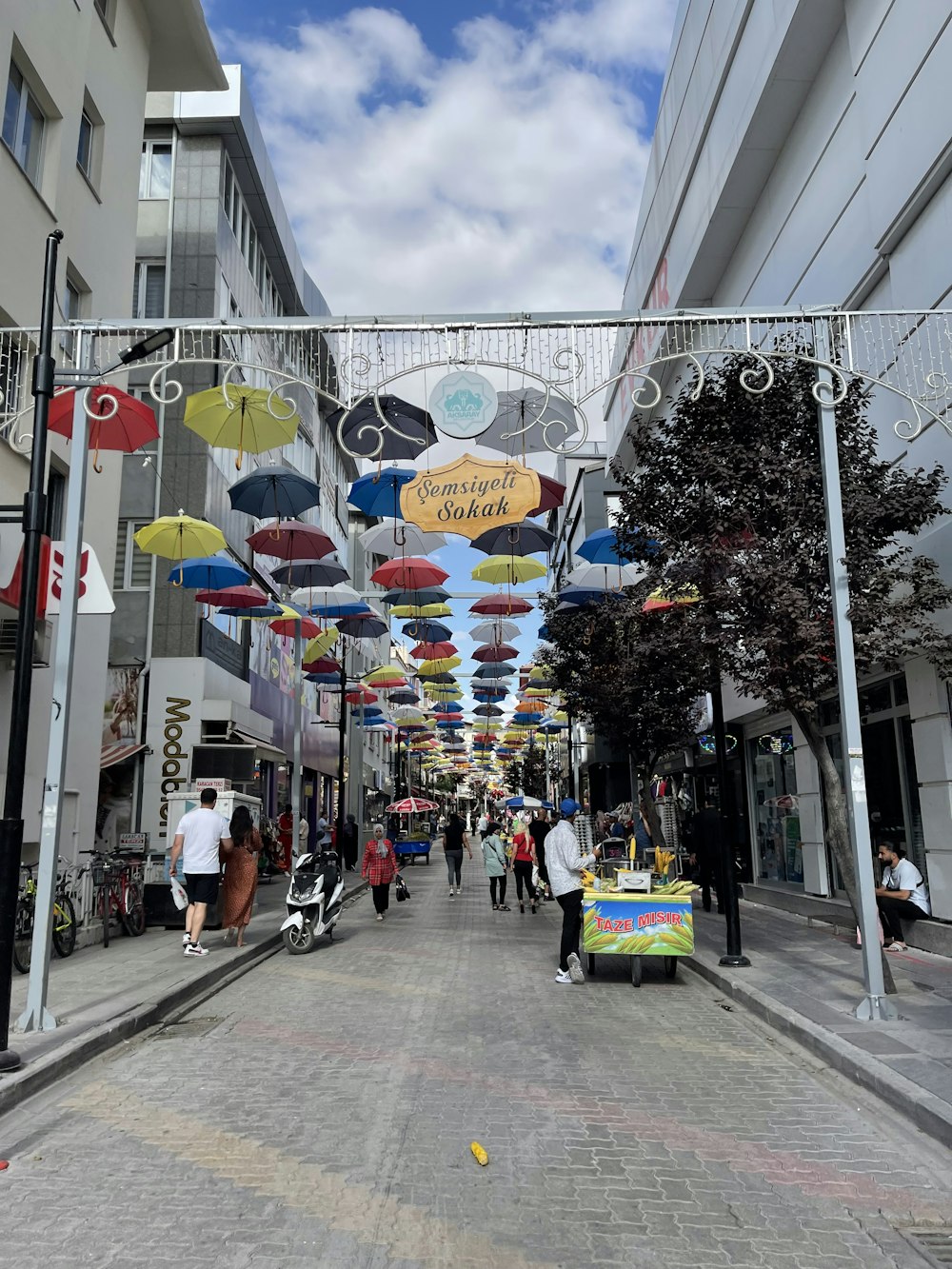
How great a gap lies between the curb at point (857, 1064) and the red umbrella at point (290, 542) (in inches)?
437

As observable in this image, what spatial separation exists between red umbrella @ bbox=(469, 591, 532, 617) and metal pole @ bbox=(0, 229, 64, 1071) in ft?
48.3

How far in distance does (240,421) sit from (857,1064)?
934cm

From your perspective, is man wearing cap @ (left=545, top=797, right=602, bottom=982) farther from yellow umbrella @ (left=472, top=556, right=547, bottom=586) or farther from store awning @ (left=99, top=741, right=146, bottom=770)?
store awning @ (left=99, top=741, right=146, bottom=770)

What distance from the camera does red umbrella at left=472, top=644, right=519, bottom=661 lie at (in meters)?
28.5


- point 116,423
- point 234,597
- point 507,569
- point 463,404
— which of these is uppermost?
point 507,569

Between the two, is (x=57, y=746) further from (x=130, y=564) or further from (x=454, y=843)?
(x=130, y=564)

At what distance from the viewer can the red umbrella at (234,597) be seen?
1938 centimetres

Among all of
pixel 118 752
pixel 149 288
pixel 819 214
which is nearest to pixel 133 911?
pixel 118 752

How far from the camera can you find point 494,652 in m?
28.6

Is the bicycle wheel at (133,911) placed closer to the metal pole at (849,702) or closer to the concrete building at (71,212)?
the concrete building at (71,212)

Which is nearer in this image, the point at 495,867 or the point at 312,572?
the point at 312,572

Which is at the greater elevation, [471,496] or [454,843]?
[471,496]

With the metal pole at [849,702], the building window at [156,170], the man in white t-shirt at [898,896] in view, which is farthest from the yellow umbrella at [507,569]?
the building window at [156,170]

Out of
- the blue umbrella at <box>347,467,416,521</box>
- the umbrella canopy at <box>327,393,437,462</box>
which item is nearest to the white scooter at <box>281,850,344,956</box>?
the blue umbrella at <box>347,467,416,521</box>
